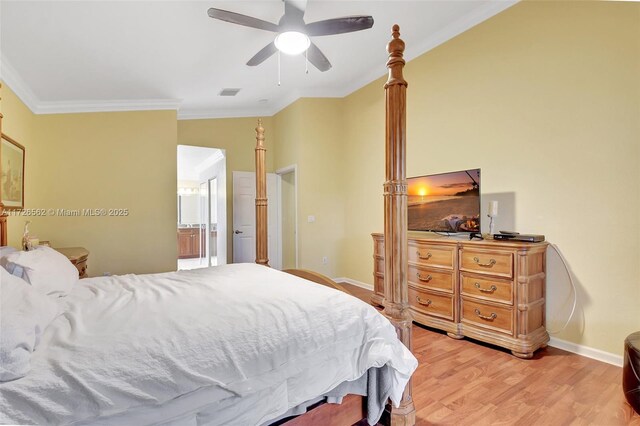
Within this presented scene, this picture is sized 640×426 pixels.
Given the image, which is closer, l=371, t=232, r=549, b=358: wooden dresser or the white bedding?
the white bedding

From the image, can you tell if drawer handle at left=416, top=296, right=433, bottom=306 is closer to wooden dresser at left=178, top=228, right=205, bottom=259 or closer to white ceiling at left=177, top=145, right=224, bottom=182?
white ceiling at left=177, top=145, right=224, bottom=182

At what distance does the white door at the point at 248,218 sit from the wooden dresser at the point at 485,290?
118 inches

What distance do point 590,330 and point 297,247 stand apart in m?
3.58

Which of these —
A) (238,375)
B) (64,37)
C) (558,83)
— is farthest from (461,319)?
(64,37)

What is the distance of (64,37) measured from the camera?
286 cm

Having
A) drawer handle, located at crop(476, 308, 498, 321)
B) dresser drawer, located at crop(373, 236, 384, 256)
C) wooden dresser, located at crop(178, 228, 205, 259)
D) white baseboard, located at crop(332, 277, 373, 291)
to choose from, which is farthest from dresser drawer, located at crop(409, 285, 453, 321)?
wooden dresser, located at crop(178, 228, 205, 259)

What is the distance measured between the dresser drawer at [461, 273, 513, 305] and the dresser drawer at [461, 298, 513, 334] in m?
0.07

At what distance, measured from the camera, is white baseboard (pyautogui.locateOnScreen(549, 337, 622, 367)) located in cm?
239

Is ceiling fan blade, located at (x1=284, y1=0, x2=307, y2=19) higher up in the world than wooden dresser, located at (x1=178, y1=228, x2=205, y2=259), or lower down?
higher up

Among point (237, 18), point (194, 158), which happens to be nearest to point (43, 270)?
point (237, 18)

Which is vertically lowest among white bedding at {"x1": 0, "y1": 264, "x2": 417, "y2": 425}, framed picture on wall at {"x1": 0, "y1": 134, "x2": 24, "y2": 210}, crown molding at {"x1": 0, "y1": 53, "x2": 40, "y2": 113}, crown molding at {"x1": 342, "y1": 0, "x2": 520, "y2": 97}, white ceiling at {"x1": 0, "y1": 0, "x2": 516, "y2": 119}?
white bedding at {"x1": 0, "y1": 264, "x2": 417, "y2": 425}

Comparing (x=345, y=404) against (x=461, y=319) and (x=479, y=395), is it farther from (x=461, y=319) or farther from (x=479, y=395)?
(x=461, y=319)

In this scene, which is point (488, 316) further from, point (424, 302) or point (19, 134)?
point (19, 134)

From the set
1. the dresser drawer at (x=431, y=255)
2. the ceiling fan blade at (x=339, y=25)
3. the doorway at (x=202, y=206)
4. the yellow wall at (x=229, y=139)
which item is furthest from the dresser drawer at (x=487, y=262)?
the doorway at (x=202, y=206)
